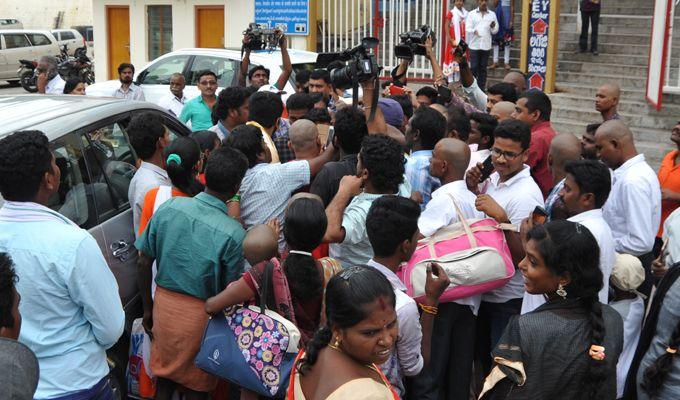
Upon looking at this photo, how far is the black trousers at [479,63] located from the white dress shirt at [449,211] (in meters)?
8.85

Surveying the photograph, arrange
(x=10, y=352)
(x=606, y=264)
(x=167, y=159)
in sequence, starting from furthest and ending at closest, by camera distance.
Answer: (x=167, y=159)
(x=606, y=264)
(x=10, y=352)

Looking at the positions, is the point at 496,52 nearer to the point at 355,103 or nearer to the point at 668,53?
the point at 668,53

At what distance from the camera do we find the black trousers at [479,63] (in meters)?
12.5

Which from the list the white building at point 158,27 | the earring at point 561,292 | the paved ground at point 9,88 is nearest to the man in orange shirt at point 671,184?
the earring at point 561,292

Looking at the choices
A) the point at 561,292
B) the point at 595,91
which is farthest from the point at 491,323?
the point at 595,91

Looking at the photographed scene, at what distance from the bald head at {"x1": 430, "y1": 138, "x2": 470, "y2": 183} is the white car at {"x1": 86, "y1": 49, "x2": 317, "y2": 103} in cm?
628

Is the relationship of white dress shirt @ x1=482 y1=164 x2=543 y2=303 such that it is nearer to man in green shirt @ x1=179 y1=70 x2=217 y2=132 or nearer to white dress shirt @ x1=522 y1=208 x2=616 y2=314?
white dress shirt @ x1=522 y1=208 x2=616 y2=314

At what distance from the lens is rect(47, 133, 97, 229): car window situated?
3895mm

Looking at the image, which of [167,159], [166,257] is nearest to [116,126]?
[167,159]

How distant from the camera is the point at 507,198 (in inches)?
165

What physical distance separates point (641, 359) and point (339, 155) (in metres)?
2.19

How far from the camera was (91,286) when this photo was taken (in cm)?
286

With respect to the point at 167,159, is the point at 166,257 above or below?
below

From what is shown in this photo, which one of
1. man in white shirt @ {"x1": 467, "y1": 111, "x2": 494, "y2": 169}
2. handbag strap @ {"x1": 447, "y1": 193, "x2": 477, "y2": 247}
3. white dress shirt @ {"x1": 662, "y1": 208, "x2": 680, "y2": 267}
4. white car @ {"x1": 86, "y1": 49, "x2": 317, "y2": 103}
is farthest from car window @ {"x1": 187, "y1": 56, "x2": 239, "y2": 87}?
white dress shirt @ {"x1": 662, "y1": 208, "x2": 680, "y2": 267}
